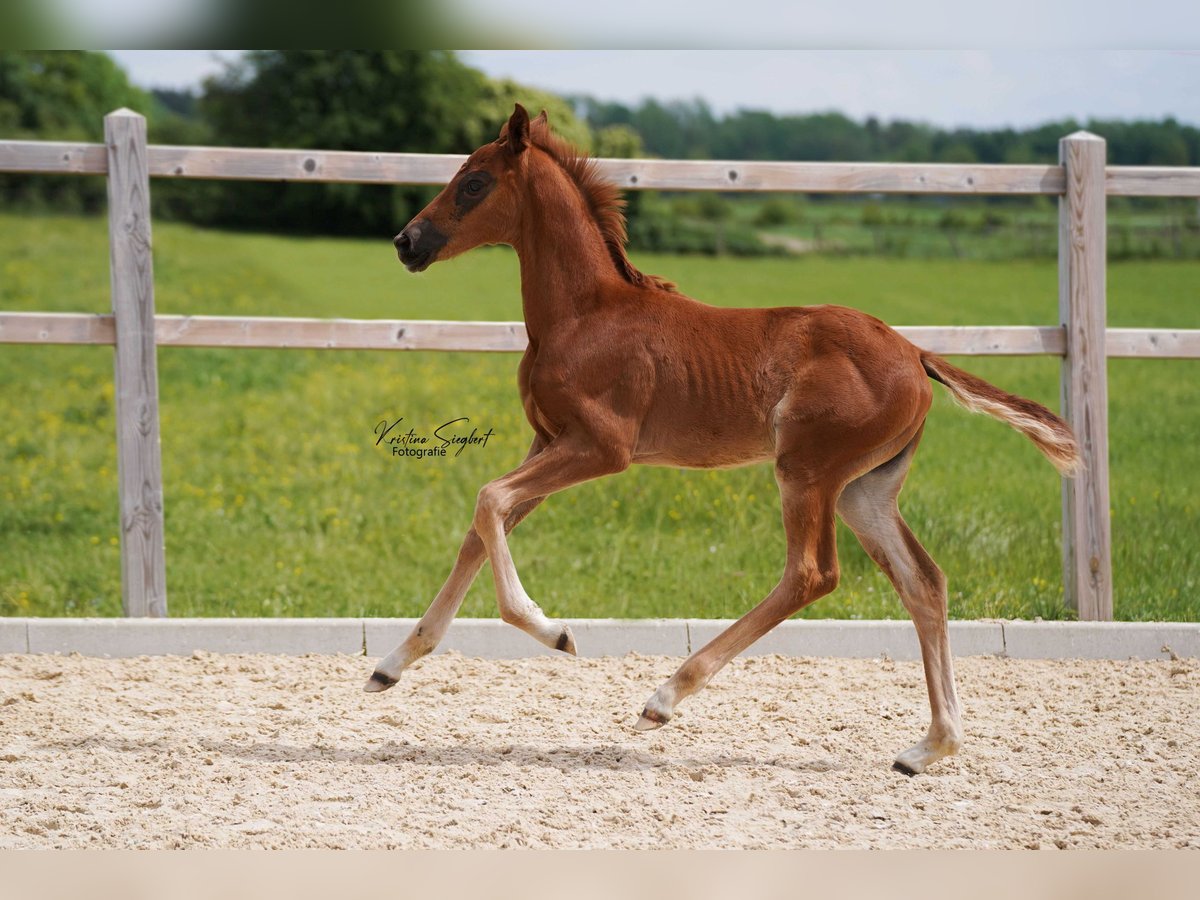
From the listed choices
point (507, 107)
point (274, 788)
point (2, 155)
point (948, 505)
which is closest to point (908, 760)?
point (274, 788)

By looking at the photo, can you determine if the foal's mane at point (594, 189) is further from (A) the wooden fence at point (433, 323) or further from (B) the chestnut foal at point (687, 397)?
(A) the wooden fence at point (433, 323)

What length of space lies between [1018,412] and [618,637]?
2.15 metres

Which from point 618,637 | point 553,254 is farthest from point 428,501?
point 553,254

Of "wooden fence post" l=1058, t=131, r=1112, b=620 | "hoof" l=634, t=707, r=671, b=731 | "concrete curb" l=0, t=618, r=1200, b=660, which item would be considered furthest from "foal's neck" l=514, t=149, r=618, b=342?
"wooden fence post" l=1058, t=131, r=1112, b=620

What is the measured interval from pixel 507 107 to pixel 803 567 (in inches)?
819

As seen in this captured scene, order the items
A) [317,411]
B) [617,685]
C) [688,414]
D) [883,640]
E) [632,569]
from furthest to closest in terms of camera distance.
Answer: [317,411], [632,569], [883,640], [617,685], [688,414]

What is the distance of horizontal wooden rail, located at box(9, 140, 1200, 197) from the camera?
5469 mm

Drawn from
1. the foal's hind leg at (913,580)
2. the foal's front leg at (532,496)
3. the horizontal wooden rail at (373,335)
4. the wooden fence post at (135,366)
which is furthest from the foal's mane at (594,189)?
the wooden fence post at (135,366)

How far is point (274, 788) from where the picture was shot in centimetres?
363

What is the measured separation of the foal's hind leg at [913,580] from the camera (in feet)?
12.6

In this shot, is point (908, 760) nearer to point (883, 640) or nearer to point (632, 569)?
point (883, 640)

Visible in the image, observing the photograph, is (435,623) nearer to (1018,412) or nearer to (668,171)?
(1018,412)

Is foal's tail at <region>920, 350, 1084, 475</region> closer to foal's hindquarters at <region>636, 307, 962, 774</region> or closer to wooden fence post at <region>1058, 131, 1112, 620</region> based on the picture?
foal's hindquarters at <region>636, 307, 962, 774</region>

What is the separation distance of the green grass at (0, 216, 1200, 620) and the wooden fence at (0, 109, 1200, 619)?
593 millimetres
